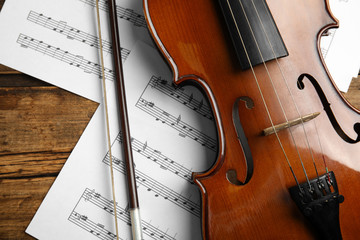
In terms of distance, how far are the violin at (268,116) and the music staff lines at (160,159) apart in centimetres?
18

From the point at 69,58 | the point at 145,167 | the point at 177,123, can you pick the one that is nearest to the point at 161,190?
the point at 145,167

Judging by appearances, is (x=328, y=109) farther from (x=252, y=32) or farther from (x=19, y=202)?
Answer: (x=19, y=202)

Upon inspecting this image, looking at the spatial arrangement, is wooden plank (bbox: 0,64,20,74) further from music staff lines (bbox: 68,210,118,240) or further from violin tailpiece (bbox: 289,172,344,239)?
violin tailpiece (bbox: 289,172,344,239)

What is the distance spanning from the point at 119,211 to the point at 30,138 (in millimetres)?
345

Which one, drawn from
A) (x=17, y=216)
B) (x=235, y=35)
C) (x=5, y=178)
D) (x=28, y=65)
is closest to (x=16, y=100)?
(x=28, y=65)

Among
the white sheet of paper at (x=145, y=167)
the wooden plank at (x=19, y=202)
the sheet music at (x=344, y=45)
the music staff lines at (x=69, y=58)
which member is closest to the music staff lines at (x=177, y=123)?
the white sheet of paper at (x=145, y=167)

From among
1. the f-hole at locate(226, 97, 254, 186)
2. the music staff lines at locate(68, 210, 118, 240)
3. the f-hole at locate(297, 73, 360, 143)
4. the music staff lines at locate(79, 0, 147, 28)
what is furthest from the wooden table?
the f-hole at locate(297, 73, 360, 143)

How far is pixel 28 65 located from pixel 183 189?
1.99 ft

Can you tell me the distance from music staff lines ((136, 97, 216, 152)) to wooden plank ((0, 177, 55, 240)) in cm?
35

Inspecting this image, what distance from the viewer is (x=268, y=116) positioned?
0.72 m

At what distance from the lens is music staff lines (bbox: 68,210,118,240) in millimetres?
849

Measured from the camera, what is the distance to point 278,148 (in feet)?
2.32

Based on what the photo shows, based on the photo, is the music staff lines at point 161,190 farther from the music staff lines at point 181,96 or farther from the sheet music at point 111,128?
the music staff lines at point 181,96

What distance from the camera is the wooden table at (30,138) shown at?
86 centimetres
